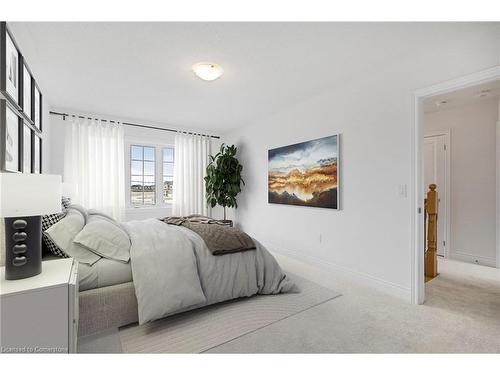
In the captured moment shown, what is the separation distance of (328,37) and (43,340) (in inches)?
107

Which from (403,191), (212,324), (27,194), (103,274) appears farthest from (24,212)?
(403,191)

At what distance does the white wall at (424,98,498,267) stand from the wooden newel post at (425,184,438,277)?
966 millimetres

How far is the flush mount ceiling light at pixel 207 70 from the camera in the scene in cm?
237

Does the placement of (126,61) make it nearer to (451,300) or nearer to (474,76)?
(474,76)

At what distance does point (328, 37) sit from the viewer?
77.9 inches

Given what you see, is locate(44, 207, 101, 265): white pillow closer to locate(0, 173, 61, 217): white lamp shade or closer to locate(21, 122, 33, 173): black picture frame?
locate(0, 173, 61, 217): white lamp shade

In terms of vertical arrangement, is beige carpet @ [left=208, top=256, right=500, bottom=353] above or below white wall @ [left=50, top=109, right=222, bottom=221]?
below

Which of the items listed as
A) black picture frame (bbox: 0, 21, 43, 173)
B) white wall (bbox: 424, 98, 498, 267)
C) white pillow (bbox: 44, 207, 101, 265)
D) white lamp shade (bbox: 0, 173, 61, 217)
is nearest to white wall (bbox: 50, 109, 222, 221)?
black picture frame (bbox: 0, 21, 43, 173)

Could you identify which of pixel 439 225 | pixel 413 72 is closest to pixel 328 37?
pixel 413 72

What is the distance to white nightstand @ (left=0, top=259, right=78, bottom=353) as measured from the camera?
1.14 m

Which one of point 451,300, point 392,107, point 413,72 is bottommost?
point 451,300

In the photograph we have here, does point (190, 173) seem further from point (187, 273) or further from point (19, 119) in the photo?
point (187, 273)

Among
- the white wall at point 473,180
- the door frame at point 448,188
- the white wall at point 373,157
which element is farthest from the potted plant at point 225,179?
the white wall at point 473,180
